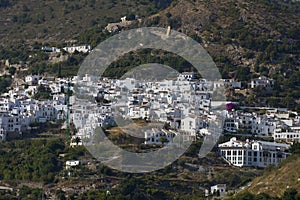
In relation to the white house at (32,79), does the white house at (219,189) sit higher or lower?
lower

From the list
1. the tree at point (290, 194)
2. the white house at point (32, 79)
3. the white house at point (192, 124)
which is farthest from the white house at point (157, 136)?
the white house at point (32, 79)

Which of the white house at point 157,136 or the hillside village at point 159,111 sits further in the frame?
the hillside village at point 159,111

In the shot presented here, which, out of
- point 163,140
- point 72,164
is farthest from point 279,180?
point 72,164

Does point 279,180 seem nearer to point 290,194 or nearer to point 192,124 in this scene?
point 290,194

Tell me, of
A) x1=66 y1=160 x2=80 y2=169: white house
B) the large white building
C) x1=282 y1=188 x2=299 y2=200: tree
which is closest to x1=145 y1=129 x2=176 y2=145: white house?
the large white building

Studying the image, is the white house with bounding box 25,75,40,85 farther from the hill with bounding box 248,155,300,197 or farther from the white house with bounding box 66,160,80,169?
the hill with bounding box 248,155,300,197

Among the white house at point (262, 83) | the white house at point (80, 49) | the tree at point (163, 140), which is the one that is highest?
the white house at point (80, 49)

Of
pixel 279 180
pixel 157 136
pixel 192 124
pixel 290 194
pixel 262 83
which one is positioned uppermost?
pixel 262 83

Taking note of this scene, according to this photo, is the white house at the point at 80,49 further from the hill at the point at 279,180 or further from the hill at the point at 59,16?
the hill at the point at 279,180
